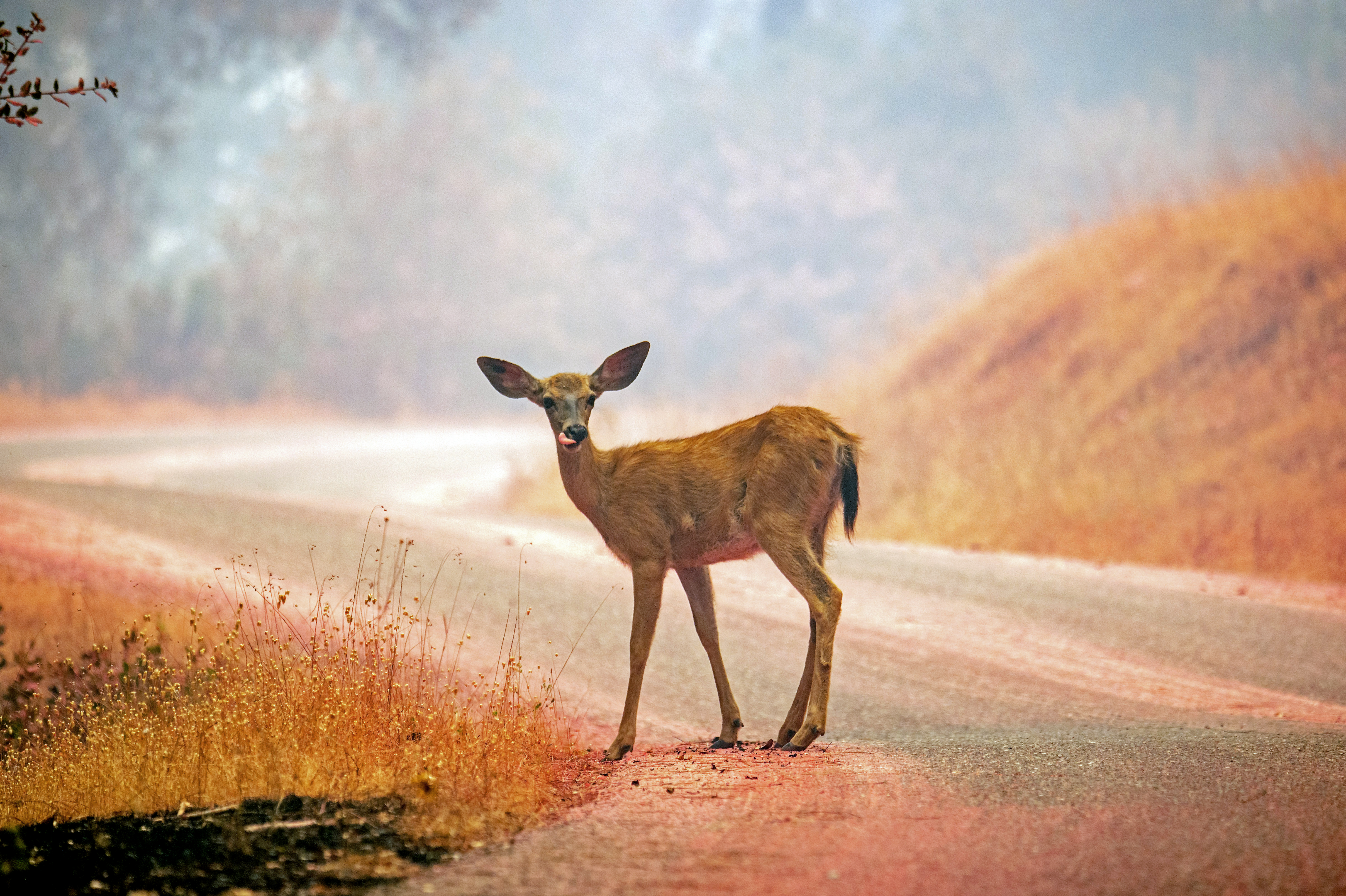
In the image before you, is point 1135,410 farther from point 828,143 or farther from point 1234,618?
point 828,143

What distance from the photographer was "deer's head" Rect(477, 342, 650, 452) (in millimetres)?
6125

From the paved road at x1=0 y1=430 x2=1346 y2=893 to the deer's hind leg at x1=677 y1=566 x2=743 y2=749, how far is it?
0.24 m

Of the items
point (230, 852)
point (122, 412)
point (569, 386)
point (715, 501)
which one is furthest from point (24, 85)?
point (122, 412)

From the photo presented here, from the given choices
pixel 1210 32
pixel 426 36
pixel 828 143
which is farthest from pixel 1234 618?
pixel 1210 32

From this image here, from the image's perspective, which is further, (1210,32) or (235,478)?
(1210,32)

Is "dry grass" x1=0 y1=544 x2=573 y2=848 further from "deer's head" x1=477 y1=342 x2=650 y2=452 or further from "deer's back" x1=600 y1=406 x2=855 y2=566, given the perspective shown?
"deer's head" x1=477 y1=342 x2=650 y2=452

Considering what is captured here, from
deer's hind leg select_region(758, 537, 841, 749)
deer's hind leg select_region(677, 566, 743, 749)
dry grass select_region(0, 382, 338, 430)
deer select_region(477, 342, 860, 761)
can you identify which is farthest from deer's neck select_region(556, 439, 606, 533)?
dry grass select_region(0, 382, 338, 430)

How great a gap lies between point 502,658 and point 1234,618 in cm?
564

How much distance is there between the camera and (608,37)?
62625 millimetres

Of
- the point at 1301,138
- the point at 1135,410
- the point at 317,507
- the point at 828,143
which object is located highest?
the point at 828,143

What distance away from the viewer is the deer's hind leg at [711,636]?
21.2 ft

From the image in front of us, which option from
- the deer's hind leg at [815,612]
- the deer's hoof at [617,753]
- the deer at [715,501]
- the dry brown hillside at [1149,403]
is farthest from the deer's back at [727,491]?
the dry brown hillside at [1149,403]

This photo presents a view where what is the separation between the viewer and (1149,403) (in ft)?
55.5

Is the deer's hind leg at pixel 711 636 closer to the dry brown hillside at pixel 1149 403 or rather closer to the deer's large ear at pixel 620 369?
the deer's large ear at pixel 620 369
